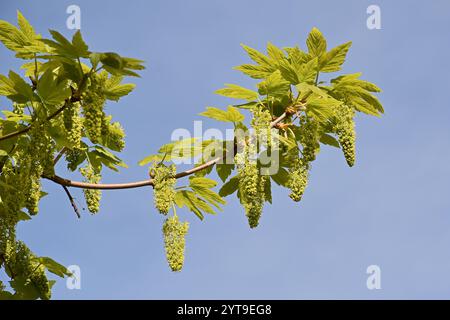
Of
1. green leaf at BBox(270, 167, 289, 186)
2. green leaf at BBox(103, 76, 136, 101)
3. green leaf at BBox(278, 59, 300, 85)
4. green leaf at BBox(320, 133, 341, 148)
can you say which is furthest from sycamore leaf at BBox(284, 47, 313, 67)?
green leaf at BBox(103, 76, 136, 101)

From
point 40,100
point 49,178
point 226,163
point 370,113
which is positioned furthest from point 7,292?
point 370,113

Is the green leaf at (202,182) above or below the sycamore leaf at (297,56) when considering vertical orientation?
below

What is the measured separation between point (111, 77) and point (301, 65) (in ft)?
4.62

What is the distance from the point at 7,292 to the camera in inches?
204

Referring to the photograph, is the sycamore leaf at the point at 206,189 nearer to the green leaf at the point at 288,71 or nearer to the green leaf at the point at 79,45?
the green leaf at the point at 288,71

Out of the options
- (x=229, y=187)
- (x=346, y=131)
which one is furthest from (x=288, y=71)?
(x=229, y=187)

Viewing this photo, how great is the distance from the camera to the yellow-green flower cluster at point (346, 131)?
15.4ft

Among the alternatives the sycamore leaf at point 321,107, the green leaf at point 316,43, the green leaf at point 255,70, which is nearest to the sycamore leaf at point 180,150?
the green leaf at point 255,70

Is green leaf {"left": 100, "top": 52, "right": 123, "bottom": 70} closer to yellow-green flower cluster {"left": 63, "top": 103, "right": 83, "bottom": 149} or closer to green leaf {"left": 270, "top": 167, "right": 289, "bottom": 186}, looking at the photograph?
yellow-green flower cluster {"left": 63, "top": 103, "right": 83, "bottom": 149}

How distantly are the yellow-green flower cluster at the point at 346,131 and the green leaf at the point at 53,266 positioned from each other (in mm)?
2382

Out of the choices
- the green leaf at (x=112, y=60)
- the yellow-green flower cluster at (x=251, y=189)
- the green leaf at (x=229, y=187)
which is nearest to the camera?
the green leaf at (x=112, y=60)

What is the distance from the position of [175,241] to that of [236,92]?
1.19 metres

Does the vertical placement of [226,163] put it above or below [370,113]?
below

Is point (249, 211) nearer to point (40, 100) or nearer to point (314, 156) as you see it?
point (314, 156)
